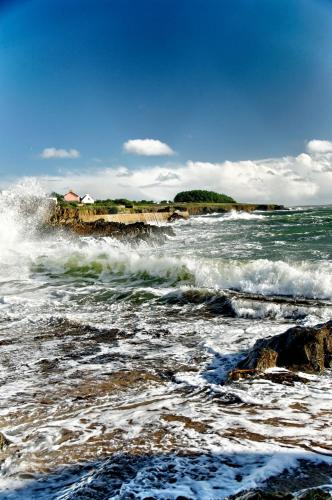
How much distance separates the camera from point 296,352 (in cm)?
562

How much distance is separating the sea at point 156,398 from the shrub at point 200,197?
121743 millimetres

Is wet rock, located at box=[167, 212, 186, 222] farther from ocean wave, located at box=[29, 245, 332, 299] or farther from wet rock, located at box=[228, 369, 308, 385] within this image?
wet rock, located at box=[228, 369, 308, 385]

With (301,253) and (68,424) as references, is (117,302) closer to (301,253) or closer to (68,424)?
(68,424)

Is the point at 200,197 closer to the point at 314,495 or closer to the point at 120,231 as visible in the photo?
the point at 120,231

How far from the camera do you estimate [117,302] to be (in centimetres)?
1086

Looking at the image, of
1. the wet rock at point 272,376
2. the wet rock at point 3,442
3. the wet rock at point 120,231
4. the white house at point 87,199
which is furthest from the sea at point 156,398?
the white house at point 87,199

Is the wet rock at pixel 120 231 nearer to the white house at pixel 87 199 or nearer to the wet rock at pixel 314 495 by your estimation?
the wet rock at pixel 314 495

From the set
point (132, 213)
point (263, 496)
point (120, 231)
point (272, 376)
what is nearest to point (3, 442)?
point (263, 496)

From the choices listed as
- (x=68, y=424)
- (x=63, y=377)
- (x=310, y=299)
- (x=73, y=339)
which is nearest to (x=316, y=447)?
(x=68, y=424)

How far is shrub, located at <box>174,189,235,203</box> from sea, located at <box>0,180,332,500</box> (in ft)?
399

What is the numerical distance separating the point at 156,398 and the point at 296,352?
6.54ft

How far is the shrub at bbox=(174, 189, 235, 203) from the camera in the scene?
436 ft

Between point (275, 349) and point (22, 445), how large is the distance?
10.9ft

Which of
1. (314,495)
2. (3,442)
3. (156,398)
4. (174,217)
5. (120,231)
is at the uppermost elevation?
(174,217)
